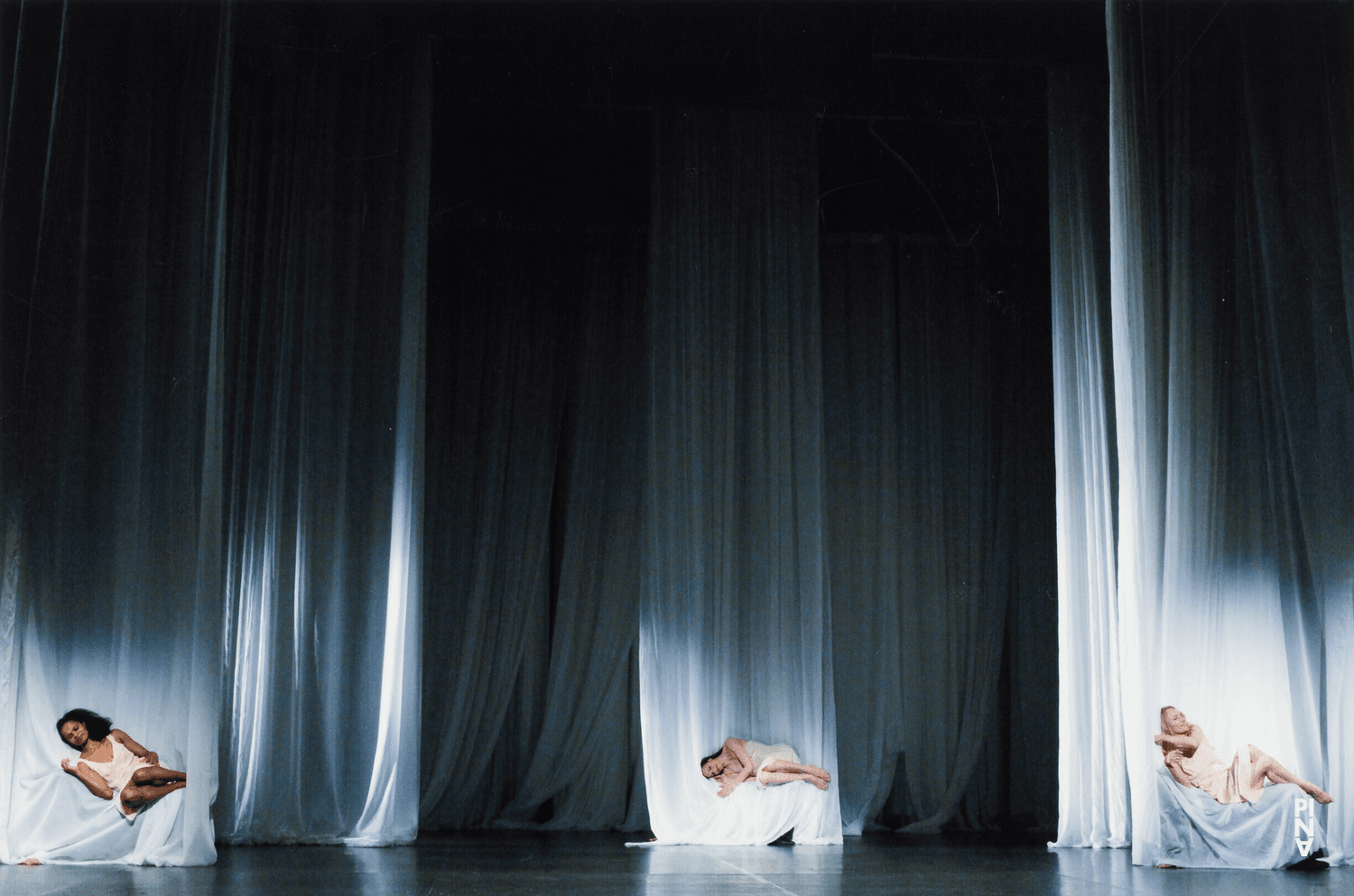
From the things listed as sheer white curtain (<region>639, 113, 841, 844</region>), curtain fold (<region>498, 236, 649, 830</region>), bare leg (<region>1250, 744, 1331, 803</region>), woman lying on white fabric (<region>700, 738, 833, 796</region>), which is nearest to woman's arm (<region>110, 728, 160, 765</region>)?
sheer white curtain (<region>639, 113, 841, 844</region>)

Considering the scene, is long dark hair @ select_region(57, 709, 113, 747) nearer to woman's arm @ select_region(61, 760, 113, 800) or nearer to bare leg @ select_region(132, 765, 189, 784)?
woman's arm @ select_region(61, 760, 113, 800)

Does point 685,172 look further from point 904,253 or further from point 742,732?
point 742,732

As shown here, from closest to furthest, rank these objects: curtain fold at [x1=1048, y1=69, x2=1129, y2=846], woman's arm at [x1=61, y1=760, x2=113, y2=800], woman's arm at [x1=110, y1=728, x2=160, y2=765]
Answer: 1. woman's arm at [x1=61, y1=760, x2=113, y2=800]
2. woman's arm at [x1=110, y1=728, x2=160, y2=765]
3. curtain fold at [x1=1048, y1=69, x2=1129, y2=846]

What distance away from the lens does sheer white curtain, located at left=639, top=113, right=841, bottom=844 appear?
305 inches

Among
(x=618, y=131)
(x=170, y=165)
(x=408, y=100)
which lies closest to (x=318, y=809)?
(x=170, y=165)

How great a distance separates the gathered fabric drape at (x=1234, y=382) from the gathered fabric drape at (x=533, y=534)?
4148mm

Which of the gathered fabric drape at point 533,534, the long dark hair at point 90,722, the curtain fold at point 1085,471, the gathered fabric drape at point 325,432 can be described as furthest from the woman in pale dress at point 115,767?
the curtain fold at point 1085,471

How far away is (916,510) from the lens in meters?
10.3

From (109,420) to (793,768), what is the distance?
4.09m

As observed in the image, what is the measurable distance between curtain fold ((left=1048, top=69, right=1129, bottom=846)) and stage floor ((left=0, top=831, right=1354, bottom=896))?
0.46 metres

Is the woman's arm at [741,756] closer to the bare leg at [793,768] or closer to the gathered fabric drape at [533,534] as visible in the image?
the bare leg at [793,768]

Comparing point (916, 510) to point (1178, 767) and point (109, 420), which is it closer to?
point (1178, 767)

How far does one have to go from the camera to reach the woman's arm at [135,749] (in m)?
5.77

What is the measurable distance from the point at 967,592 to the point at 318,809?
16.9 ft
